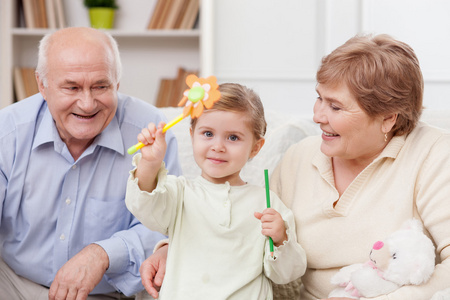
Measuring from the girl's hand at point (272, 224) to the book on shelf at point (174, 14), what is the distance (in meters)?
2.82

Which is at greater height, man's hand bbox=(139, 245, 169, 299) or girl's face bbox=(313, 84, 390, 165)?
girl's face bbox=(313, 84, 390, 165)

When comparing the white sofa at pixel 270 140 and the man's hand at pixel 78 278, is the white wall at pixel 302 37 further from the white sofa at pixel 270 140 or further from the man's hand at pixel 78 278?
the man's hand at pixel 78 278

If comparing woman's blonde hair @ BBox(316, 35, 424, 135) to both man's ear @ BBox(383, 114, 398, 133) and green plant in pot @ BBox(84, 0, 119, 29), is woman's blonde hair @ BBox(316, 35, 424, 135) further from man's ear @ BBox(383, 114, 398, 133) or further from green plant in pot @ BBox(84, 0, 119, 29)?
green plant in pot @ BBox(84, 0, 119, 29)

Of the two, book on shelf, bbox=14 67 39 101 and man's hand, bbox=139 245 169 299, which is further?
book on shelf, bbox=14 67 39 101

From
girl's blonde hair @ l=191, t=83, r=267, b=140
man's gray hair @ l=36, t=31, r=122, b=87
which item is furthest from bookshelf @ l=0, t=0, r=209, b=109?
girl's blonde hair @ l=191, t=83, r=267, b=140

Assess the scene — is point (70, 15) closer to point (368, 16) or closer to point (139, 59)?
point (139, 59)

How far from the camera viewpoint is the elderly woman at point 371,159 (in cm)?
163

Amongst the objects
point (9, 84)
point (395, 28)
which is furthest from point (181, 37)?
point (395, 28)

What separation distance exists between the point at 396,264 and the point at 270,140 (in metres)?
0.83

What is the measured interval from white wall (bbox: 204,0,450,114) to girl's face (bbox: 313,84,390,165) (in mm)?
2688

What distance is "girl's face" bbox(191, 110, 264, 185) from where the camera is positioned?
63.2 inches

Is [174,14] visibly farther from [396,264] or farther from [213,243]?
[396,264]

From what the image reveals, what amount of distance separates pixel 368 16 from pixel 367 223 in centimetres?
295

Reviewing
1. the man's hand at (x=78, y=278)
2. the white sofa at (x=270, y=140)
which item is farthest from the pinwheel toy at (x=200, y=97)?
the white sofa at (x=270, y=140)
